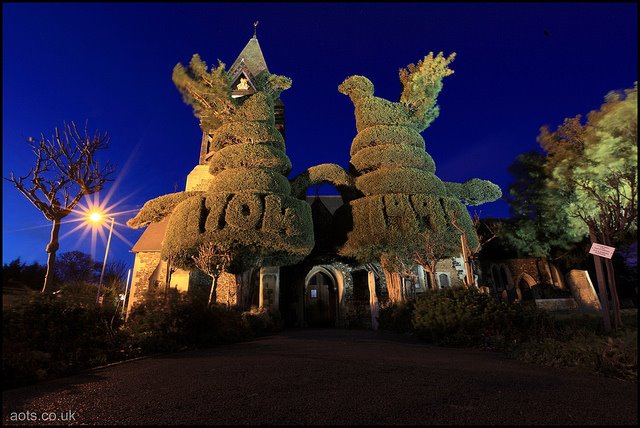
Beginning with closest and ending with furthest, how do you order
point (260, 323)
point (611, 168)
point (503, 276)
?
point (611, 168) < point (260, 323) < point (503, 276)

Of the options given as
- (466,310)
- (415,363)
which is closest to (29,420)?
(415,363)

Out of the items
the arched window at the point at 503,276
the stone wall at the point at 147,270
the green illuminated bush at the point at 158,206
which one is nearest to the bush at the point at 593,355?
the green illuminated bush at the point at 158,206

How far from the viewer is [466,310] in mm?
8617

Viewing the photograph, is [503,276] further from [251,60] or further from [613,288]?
[251,60]

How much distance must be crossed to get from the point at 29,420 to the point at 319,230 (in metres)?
15.4

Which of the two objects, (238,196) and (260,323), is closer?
(260,323)

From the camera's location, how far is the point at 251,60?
28672 mm

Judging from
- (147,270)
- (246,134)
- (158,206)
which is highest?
(246,134)

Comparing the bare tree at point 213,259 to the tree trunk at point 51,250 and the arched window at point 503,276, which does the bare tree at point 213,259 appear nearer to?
the tree trunk at point 51,250

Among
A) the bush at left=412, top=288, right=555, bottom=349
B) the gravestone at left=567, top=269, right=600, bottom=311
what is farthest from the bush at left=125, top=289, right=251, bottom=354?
the gravestone at left=567, top=269, right=600, bottom=311

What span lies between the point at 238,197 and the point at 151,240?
1030 cm

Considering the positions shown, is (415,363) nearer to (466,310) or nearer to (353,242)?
(466,310)

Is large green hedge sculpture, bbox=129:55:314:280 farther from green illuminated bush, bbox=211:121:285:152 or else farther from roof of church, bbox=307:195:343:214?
roof of church, bbox=307:195:343:214

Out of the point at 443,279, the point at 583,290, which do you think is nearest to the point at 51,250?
the point at 443,279
